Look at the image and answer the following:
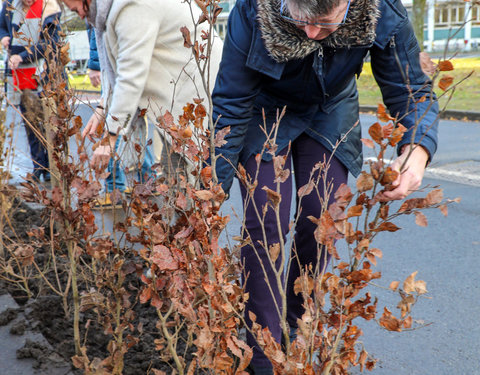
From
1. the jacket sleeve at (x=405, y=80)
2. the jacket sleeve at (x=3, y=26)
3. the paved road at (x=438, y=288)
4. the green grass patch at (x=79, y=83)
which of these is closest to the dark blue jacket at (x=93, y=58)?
the green grass patch at (x=79, y=83)

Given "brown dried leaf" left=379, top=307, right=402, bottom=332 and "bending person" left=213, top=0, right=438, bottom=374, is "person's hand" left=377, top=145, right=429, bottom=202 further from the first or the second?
"brown dried leaf" left=379, top=307, right=402, bottom=332

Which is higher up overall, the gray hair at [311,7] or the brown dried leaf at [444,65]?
the gray hair at [311,7]

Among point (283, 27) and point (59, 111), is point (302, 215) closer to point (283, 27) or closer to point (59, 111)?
point (283, 27)

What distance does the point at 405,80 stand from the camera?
2.11 m

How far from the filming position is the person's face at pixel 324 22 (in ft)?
6.41

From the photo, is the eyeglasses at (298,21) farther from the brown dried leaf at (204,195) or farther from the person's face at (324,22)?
the brown dried leaf at (204,195)

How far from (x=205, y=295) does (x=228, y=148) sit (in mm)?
780

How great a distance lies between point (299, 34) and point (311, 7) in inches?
8.5

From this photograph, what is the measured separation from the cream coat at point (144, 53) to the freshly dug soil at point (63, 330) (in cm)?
89

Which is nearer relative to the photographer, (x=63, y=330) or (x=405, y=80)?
(x=405, y=80)

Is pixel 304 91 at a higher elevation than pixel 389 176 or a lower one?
higher

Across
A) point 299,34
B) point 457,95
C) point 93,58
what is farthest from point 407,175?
point 457,95

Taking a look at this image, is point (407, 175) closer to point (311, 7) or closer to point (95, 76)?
point (311, 7)

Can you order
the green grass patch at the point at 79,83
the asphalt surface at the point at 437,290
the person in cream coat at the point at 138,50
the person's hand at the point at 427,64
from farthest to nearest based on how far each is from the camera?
the green grass patch at the point at 79,83 → the person in cream coat at the point at 138,50 → the asphalt surface at the point at 437,290 → the person's hand at the point at 427,64
